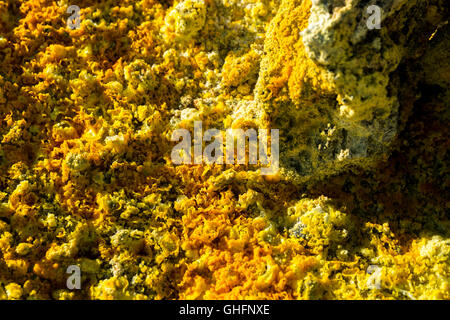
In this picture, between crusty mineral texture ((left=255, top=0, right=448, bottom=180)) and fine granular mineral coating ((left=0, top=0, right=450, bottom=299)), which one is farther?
fine granular mineral coating ((left=0, top=0, right=450, bottom=299))

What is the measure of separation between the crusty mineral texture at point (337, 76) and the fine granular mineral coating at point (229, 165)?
1 cm

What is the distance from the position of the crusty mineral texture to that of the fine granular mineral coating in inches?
0.5

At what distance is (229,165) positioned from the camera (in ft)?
14.2

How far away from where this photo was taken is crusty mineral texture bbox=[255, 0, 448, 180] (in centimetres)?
Result: 345

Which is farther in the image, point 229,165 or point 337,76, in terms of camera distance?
point 229,165

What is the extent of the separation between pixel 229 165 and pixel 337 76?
1279 mm

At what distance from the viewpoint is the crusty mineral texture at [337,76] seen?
136 inches

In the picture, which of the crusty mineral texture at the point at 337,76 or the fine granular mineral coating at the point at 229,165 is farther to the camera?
the fine granular mineral coating at the point at 229,165

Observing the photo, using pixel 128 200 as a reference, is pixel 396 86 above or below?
above

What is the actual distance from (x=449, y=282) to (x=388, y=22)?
2.02 meters

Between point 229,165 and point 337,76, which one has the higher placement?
point 337,76

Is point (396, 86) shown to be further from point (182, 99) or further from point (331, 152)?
point (182, 99)
